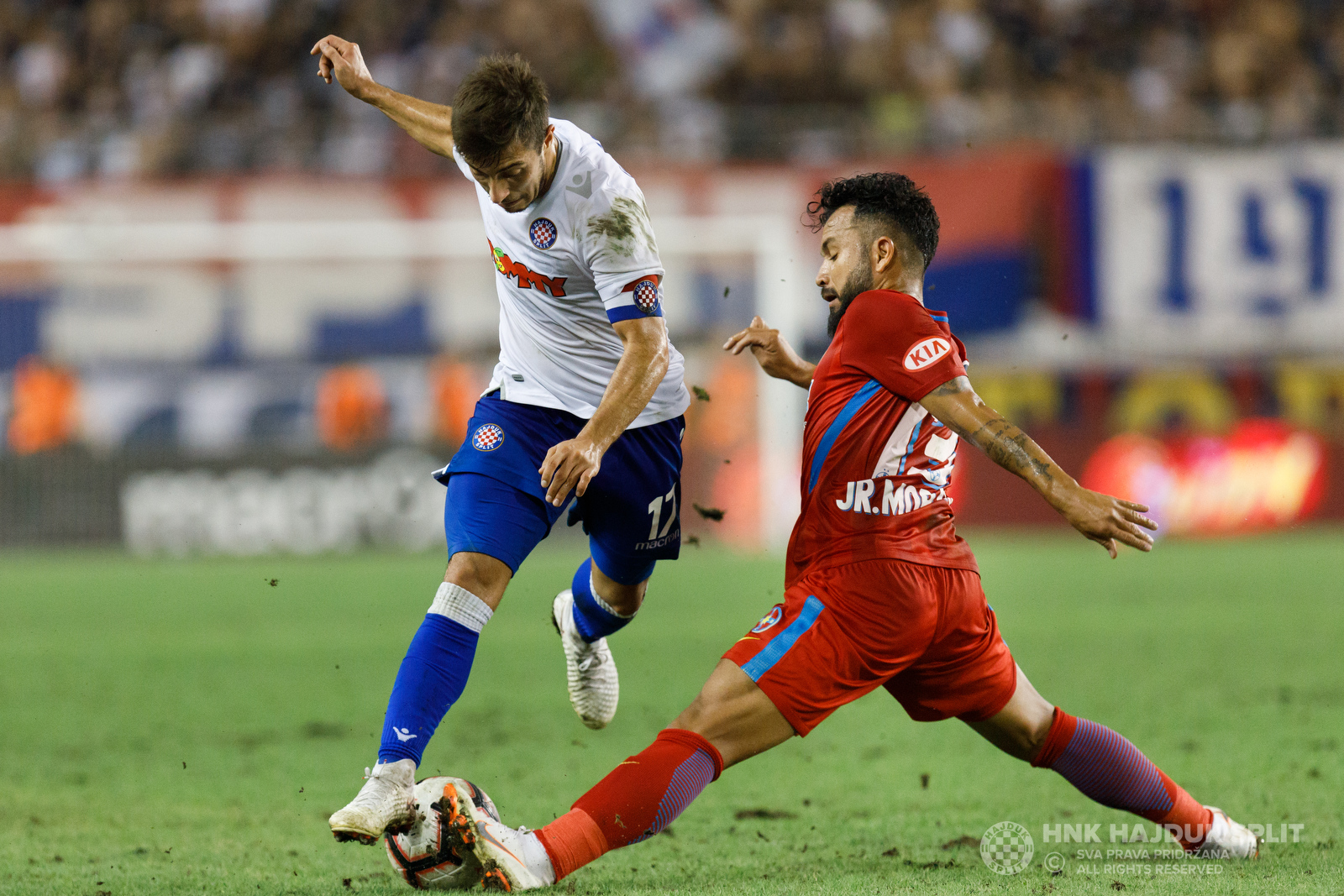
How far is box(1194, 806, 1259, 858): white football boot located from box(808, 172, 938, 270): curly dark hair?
67.2 inches

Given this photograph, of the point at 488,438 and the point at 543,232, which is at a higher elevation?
Answer: the point at 543,232

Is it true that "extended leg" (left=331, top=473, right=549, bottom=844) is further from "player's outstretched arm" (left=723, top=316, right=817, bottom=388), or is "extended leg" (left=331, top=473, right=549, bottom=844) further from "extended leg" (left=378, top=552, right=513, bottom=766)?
"player's outstretched arm" (left=723, top=316, right=817, bottom=388)

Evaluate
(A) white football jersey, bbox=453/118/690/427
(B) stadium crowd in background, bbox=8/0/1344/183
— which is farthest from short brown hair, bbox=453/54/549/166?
(B) stadium crowd in background, bbox=8/0/1344/183

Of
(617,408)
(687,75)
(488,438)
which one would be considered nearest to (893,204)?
(617,408)

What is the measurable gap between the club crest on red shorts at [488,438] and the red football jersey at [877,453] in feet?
3.23

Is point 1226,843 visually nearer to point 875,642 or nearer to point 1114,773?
point 1114,773

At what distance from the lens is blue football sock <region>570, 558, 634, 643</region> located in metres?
5.06

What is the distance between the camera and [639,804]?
11.7 feet

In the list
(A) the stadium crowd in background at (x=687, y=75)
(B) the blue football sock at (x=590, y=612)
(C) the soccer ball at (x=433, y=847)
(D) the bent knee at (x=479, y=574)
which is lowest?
(C) the soccer ball at (x=433, y=847)

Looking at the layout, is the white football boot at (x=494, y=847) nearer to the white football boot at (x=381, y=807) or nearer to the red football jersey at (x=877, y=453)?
the white football boot at (x=381, y=807)

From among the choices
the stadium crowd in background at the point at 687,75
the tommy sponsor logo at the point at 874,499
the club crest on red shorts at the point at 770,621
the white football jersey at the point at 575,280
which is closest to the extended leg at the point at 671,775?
the club crest on red shorts at the point at 770,621

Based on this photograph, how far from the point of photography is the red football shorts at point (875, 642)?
3592 millimetres

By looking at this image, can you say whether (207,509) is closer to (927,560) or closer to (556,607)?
(556,607)

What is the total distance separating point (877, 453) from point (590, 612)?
5.56 ft
